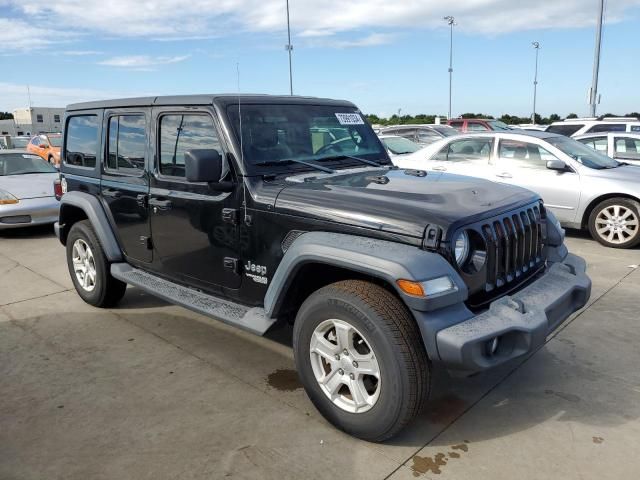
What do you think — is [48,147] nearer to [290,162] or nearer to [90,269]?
[90,269]

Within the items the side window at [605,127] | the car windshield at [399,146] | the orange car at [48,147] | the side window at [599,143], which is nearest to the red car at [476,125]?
the side window at [605,127]

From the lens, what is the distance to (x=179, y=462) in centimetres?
281

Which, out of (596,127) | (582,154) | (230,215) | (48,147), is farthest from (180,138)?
(48,147)

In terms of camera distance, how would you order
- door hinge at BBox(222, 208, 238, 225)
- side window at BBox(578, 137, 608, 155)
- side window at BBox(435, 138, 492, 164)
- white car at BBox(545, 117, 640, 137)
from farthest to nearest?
white car at BBox(545, 117, 640, 137)
side window at BBox(578, 137, 608, 155)
side window at BBox(435, 138, 492, 164)
door hinge at BBox(222, 208, 238, 225)

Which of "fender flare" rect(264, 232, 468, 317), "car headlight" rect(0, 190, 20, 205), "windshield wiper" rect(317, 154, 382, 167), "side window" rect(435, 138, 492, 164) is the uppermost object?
"windshield wiper" rect(317, 154, 382, 167)

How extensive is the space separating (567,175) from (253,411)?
6.03m

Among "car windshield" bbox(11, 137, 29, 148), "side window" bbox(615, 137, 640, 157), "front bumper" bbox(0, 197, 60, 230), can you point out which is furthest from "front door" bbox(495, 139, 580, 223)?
"car windshield" bbox(11, 137, 29, 148)

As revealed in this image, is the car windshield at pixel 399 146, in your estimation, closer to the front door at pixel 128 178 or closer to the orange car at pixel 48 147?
the front door at pixel 128 178

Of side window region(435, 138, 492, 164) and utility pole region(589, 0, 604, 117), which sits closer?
side window region(435, 138, 492, 164)

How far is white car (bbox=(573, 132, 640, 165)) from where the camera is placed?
32.1 feet

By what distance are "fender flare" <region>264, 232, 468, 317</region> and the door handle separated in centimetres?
128

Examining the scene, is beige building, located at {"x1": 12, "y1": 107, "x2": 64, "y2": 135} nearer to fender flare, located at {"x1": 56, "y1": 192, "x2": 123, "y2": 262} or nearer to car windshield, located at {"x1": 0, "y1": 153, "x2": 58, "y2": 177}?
car windshield, located at {"x1": 0, "y1": 153, "x2": 58, "y2": 177}

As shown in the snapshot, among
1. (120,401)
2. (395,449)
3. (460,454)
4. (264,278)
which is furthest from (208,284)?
(460,454)

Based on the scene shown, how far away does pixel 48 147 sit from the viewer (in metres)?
19.9
